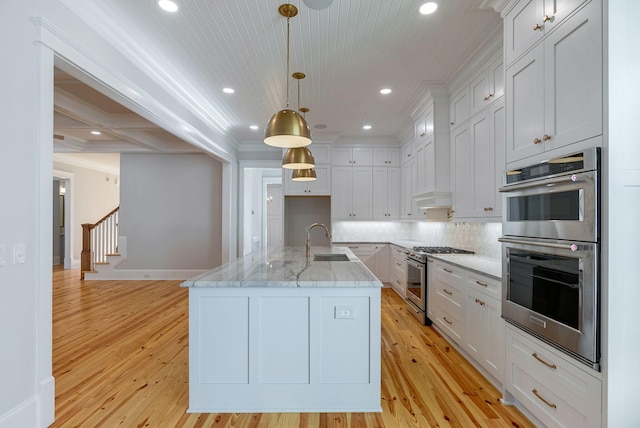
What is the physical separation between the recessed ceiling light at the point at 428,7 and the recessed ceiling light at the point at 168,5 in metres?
1.87

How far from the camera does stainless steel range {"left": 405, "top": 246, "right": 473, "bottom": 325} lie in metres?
4.00

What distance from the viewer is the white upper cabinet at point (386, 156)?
21.2ft

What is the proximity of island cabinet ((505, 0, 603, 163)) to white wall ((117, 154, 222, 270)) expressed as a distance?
19.3 ft

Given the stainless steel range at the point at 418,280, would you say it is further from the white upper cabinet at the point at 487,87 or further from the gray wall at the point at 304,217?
the gray wall at the point at 304,217

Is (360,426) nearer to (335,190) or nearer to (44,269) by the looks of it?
(44,269)

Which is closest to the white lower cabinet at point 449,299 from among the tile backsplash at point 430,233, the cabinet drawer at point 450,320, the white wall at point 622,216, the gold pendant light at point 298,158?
the cabinet drawer at point 450,320

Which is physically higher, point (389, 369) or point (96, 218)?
point (96, 218)

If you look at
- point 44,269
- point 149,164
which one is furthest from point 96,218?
point 44,269

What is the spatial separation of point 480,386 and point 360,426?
113cm

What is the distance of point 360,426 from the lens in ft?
6.69

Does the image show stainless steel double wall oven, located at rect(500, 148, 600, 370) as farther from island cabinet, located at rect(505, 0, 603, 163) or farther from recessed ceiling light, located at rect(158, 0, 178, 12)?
recessed ceiling light, located at rect(158, 0, 178, 12)

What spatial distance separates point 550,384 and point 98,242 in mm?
8089

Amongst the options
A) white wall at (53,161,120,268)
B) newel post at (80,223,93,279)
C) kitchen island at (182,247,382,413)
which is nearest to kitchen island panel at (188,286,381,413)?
kitchen island at (182,247,382,413)

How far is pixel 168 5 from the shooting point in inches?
97.0
